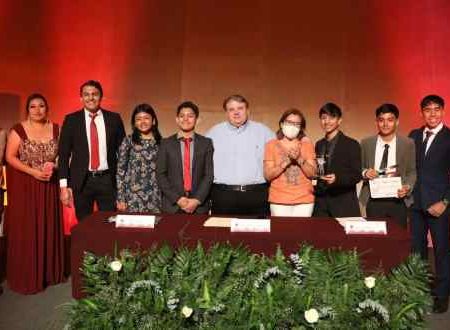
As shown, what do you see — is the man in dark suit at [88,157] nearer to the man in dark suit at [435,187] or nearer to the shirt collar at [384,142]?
the shirt collar at [384,142]

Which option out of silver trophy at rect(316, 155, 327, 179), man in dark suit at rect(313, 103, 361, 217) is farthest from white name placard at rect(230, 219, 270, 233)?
man in dark suit at rect(313, 103, 361, 217)

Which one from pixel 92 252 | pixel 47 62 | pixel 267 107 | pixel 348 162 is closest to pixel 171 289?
pixel 92 252

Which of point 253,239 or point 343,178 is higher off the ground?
point 343,178

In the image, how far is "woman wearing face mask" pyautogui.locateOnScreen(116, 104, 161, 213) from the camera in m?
3.17

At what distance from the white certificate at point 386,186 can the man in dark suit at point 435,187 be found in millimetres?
333

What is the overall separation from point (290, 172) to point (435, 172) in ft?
3.07

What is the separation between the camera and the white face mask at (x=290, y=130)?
2895mm

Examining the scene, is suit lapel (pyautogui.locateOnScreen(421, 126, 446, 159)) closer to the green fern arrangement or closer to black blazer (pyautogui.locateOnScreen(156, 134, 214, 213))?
the green fern arrangement

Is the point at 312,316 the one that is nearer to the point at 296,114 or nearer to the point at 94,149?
the point at 296,114

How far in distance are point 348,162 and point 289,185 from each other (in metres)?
0.40

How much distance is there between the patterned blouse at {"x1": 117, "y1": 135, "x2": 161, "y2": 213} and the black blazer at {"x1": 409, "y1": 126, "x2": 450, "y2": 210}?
1.69 metres

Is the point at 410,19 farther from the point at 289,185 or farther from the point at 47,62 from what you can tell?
the point at 47,62

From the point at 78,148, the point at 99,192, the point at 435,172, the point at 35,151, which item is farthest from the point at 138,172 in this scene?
the point at 435,172

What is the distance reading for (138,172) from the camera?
10.4ft
